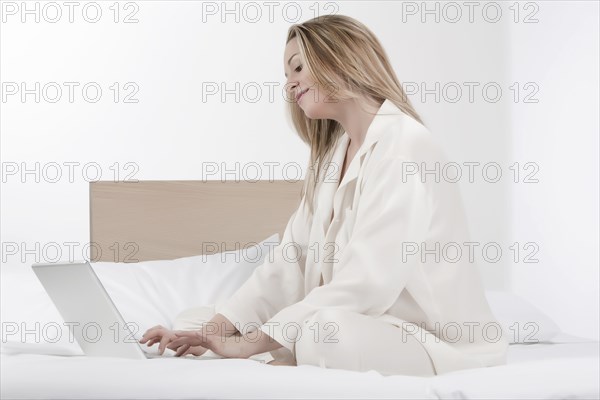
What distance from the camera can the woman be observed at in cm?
139

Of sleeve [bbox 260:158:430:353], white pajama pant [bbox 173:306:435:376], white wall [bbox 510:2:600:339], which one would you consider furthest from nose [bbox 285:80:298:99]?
white wall [bbox 510:2:600:339]

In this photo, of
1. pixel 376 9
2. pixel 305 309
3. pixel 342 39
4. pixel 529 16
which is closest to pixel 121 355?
pixel 305 309

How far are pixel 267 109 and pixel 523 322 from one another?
4.06ft

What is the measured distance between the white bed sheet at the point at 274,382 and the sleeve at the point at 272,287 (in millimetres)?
549

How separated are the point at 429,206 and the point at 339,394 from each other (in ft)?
1.85

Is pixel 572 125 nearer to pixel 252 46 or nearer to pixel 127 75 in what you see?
pixel 252 46

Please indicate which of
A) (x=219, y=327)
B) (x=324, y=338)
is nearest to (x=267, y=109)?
(x=219, y=327)

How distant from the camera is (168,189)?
2.82 m

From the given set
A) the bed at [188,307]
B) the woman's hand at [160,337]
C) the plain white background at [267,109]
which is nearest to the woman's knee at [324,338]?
the bed at [188,307]

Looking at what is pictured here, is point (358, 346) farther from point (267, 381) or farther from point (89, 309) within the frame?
point (89, 309)

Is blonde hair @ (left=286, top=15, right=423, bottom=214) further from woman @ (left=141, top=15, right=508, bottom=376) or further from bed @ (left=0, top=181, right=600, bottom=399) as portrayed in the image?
bed @ (left=0, top=181, right=600, bottom=399)

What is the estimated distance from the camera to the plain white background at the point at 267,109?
9.19 feet

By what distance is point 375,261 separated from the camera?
1454 mm

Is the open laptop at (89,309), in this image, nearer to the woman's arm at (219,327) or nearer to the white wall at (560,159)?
the woman's arm at (219,327)
